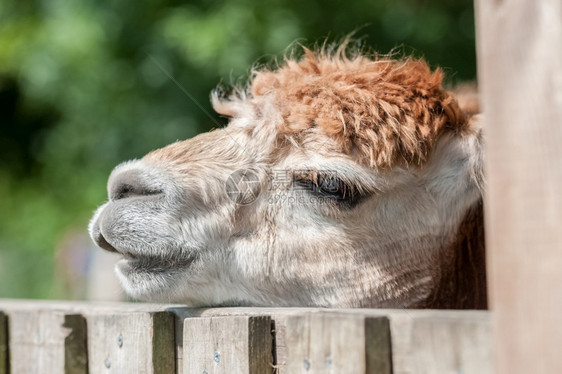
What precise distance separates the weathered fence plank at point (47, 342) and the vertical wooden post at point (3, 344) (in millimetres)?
32

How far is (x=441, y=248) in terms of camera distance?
126 inches

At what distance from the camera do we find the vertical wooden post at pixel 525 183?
4.53 ft

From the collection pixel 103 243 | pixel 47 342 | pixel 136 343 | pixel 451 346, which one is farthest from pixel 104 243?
pixel 451 346

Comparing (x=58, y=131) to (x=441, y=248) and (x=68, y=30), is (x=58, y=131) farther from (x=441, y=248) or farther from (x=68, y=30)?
(x=441, y=248)

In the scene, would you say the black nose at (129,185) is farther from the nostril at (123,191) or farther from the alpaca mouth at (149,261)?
the alpaca mouth at (149,261)

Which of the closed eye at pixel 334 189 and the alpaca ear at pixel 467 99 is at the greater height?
the alpaca ear at pixel 467 99

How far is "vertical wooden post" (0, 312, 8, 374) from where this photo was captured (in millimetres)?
3156

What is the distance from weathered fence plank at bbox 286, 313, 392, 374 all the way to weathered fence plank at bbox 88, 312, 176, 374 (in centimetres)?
64

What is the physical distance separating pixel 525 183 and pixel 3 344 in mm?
2502

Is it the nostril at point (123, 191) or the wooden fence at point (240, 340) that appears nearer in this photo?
the wooden fence at point (240, 340)

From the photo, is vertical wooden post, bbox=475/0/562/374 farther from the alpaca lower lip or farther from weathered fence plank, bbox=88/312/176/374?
the alpaca lower lip

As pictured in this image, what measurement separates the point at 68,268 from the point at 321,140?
7.81m

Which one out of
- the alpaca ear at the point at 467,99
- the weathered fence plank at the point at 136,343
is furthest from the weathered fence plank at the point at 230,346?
the alpaca ear at the point at 467,99

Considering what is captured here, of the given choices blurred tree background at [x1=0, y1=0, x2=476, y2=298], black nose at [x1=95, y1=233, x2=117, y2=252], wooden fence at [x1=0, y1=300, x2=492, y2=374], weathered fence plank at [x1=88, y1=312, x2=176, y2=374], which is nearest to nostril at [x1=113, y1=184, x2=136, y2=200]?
black nose at [x1=95, y1=233, x2=117, y2=252]
